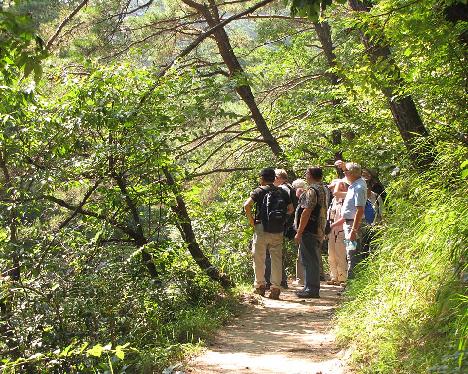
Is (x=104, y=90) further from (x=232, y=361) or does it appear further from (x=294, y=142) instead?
(x=294, y=142)

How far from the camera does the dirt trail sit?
528 centimetres

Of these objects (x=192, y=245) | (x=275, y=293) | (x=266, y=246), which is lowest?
(x=275, y=293)

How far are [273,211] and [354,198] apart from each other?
1281mm

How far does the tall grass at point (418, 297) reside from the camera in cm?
383

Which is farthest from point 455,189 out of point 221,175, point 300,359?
point 221,175

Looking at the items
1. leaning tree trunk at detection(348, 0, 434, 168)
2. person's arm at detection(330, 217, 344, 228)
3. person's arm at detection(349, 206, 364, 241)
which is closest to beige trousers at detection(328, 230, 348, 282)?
person's arm at detection(330, 217, 344, 228)

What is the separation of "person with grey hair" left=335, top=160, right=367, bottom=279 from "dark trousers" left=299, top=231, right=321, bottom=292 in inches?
28.6

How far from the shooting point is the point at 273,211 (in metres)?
8.56

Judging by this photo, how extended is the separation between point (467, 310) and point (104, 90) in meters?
5.00

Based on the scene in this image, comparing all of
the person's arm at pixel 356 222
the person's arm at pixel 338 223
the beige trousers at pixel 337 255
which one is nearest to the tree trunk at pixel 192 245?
the beige trousers at pixel 337 255

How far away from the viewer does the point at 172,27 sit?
40.3 feet

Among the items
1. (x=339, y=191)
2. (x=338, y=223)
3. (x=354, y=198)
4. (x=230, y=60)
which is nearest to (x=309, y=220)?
(x=338, y=223)

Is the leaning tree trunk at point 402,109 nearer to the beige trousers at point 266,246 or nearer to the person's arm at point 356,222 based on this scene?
the person's arm at point 356,222

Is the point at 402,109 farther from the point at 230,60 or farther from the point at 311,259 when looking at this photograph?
the point at 230,60
